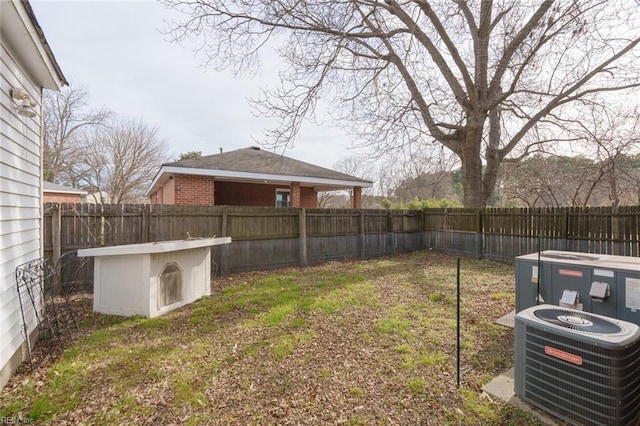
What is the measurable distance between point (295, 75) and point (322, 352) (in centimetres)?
→ 751

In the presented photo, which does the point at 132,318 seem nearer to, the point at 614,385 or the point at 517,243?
the point at 614,385

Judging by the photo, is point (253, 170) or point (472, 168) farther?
point (253, 170)

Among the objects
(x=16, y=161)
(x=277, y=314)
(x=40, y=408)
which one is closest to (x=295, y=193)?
(x=277, y=314)

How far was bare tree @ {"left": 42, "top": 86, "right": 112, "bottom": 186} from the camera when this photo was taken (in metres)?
23.9

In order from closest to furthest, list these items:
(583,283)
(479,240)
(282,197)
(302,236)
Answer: (583,283) → (302,236) → (479,240) → (282,197)

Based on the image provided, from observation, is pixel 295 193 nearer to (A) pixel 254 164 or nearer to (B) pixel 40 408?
(A) pixel 254 164

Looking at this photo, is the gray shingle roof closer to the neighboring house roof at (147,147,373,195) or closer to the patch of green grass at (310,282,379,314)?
the neighboring house roof at (147,147,373,195)

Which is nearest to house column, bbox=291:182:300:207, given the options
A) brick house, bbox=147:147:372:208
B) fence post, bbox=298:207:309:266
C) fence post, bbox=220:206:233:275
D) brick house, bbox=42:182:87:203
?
brick house, bbox=147:147:372:208

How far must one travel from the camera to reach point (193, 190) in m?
10.1

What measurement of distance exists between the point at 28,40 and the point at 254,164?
8596 mm

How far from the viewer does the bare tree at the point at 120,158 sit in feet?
84.5

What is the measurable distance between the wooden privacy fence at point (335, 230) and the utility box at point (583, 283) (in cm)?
142

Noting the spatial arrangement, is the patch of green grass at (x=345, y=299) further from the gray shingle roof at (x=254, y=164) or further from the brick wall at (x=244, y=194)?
the brick wall at (x=244, y=194)

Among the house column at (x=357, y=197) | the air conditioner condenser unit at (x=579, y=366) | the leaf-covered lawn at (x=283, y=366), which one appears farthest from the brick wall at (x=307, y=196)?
the air conditioner condenser unit at (x=579, y=366)
